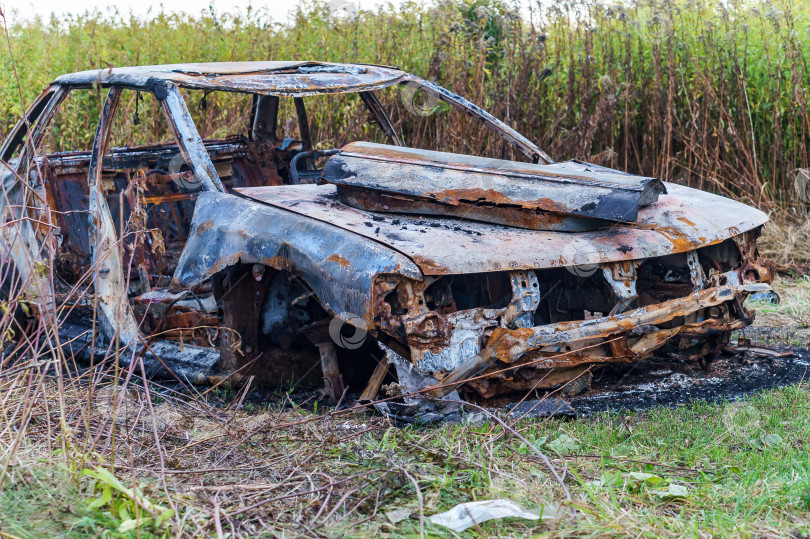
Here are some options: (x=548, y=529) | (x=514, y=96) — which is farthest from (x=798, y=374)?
(x=514, y=96)

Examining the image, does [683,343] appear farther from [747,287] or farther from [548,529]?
[548,529]

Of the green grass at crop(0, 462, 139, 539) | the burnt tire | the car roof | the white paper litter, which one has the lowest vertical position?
the burnt tire

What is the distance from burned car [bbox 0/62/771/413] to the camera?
331 cm

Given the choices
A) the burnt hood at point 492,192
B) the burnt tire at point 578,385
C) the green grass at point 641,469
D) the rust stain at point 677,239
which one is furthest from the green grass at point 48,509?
the rust stain at point 677,239

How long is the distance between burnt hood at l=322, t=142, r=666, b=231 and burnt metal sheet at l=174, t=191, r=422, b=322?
408 mm

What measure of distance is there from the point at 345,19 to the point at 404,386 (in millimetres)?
6531

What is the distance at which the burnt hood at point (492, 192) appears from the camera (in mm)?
3660

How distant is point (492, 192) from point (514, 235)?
26cm

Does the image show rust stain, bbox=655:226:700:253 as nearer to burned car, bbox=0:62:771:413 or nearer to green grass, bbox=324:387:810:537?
burned car, bbox=0:62:771:413

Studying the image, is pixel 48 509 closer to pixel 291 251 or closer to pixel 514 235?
pixel 291 251

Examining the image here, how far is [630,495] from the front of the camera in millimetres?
2633

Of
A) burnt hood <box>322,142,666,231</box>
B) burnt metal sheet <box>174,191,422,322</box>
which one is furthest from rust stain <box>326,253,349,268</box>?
burnt hood <box>322,142,666,231</box>

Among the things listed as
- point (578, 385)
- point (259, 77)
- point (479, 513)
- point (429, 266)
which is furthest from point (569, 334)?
point (259, 77)

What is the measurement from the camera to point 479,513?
2.43m
